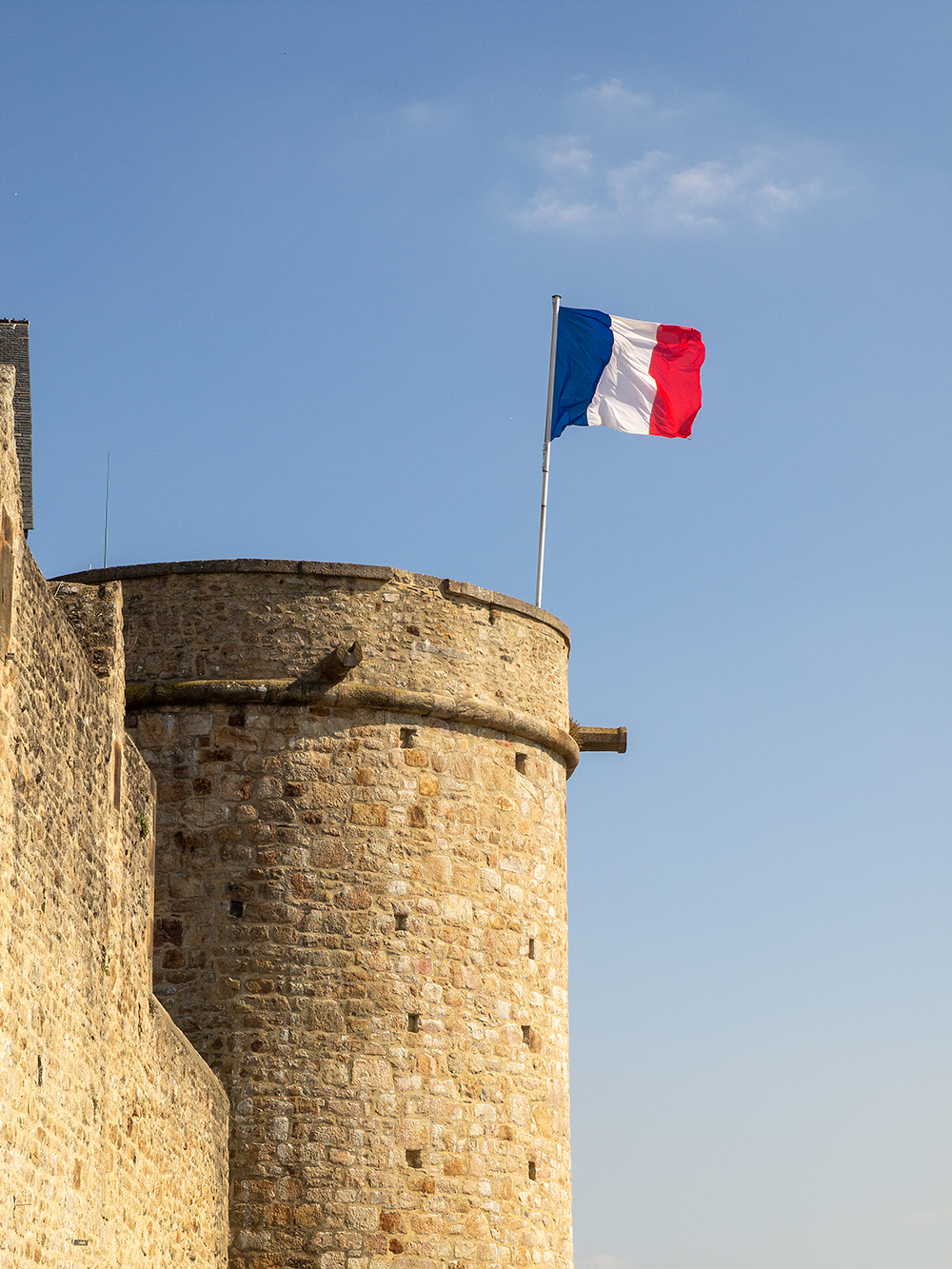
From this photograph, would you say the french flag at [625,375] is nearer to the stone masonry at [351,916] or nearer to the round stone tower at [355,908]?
the stone masonry at [351,916]

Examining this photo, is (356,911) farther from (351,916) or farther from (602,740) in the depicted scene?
(602,740)

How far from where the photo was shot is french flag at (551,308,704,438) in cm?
1730

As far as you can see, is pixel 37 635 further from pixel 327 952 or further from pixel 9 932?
pixel 327 952

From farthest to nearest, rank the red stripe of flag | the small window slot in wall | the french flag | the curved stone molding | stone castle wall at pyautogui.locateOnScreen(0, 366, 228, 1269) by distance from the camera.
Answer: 1. the red stripe of flag
2. the french flag
3. the curved stone molding
4. the small window slot in wall
5. stone castle wall at pyautogui.locateOnScreen(0, 366, 228, 1269)

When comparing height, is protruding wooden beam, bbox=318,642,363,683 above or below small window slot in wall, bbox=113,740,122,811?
above

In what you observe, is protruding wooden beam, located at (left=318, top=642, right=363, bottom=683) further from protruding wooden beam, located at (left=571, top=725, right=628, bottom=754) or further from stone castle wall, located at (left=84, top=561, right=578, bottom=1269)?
protruding wooden beam, located at (left=571, top=725, right=628, bottom=754)

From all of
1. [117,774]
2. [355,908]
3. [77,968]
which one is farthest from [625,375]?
[77,968]

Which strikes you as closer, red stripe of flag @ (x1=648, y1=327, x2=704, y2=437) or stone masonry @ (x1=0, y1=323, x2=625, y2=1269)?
Answer: stone masonry @ (x1=0, y1=323, x2=625, y2=1269)

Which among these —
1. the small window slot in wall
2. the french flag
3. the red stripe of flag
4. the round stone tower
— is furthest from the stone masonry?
the red stripe of flag

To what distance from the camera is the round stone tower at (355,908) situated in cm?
1238

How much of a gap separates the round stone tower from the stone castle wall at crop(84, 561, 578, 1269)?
0.01 metres

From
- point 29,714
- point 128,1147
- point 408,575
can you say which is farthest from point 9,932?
point 408,575

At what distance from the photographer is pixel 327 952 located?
41.4 feet

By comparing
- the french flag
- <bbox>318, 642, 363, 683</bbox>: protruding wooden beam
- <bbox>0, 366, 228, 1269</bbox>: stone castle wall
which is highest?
the french flag
